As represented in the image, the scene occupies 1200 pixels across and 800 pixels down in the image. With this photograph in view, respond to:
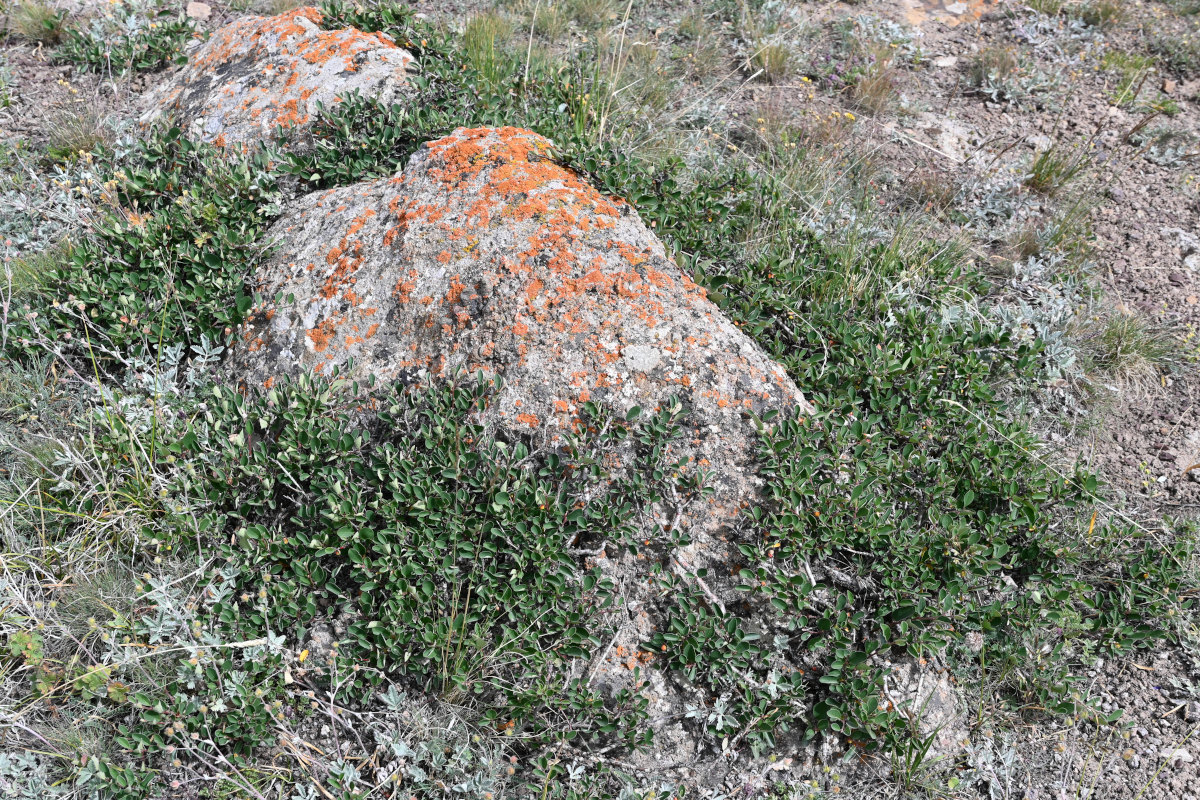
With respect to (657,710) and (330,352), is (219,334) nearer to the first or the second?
(330,352)

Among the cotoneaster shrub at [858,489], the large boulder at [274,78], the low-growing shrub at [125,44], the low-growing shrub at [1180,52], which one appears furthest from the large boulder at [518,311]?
the low-growing shrub at [1180,52]

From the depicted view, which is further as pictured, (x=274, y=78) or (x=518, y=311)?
(x=274, y=78)

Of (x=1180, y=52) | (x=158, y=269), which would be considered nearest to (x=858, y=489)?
(x=158, y=269)

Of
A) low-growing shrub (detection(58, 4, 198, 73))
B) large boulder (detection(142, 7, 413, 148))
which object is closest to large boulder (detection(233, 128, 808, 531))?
large boulder (detection(142, 7, 413, 148))

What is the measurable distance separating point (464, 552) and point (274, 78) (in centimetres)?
348

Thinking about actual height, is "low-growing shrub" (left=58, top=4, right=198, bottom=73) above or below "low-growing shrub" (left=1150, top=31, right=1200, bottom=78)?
below

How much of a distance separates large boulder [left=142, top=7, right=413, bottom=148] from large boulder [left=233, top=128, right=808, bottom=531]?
3.55 feet

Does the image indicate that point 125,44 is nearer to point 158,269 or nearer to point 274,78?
point 274,78

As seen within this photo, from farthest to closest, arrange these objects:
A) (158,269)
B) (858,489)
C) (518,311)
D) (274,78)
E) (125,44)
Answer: (125,44), (274,78), (158,269), (518,311), (858,489)

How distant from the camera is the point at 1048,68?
Answer: 20.7 feet

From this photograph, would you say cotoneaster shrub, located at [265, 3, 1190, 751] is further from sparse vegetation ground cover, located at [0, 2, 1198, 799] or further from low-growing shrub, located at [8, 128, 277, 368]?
low-growing shrub, located at [8, 128, 277, 368]

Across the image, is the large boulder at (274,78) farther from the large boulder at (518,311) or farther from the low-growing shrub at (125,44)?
the large boulder at (518,311)

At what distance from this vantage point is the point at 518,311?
3.54 m

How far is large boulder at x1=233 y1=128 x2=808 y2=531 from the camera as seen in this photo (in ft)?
11.3
